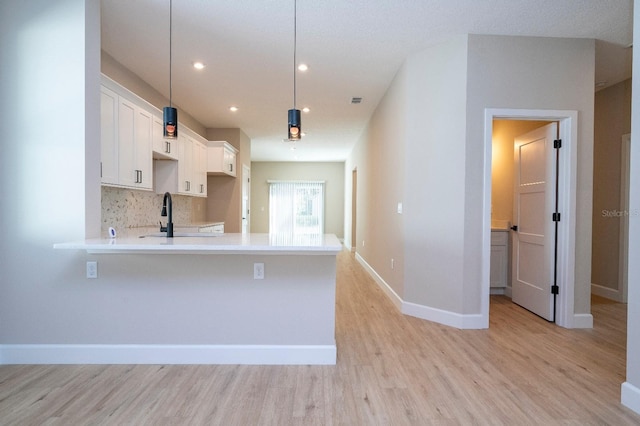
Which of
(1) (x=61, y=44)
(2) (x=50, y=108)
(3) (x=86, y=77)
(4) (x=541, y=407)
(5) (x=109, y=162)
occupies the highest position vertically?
(1) (x=61, y=44)

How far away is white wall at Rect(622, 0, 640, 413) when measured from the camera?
6.15 feet

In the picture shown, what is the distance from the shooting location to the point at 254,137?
7.26 meters

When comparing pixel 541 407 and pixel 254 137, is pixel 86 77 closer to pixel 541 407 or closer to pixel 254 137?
pixel 541 407

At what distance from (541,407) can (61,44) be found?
13.0 ft

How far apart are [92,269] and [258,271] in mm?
1208

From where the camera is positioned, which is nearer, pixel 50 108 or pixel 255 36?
pixel 50 108

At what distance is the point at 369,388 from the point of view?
207 centimetres

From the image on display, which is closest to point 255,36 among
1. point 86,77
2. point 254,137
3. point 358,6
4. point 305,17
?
point 305,17

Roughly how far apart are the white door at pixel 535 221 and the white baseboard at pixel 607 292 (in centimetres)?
140

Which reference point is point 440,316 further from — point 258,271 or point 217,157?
point 217,157

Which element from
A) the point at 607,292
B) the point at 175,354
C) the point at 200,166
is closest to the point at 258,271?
the point at 175,354

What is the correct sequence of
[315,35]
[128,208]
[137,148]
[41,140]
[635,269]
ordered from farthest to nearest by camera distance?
[128,208] < [137,148] < [315,35] < [41,140] < [635,269]

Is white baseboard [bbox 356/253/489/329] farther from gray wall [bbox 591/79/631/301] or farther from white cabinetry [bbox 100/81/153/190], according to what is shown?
white cabinetry [bbox 100/81/153/190]

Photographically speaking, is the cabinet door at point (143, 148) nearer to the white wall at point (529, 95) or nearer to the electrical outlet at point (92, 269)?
the electrical outlet at point (92, 269)
